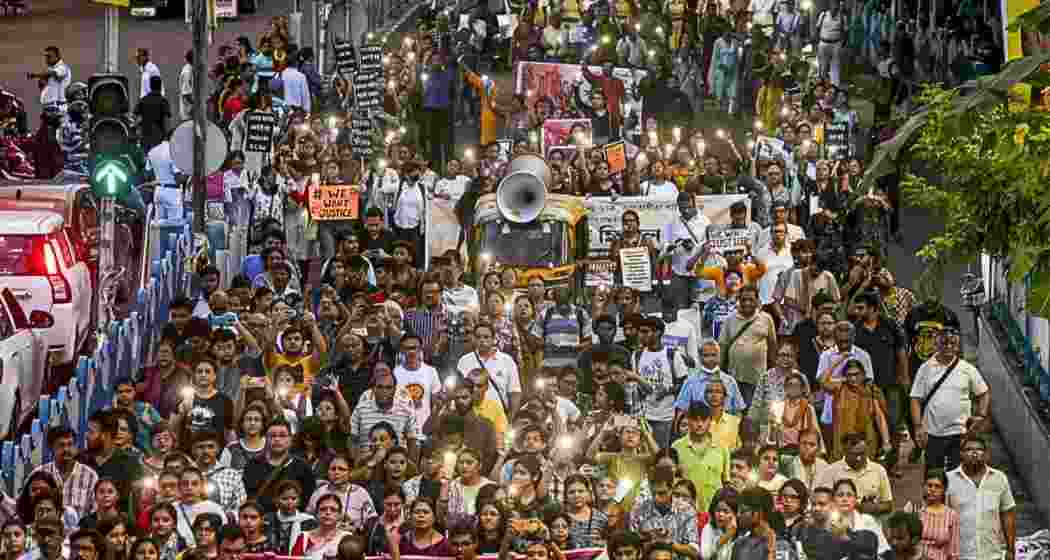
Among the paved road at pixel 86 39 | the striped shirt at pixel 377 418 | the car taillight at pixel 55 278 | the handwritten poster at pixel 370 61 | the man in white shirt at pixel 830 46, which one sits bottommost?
the striped shirt at pixel 377 418

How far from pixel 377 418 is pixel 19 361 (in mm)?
3745

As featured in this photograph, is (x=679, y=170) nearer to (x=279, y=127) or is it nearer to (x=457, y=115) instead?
(x=279, y=127)

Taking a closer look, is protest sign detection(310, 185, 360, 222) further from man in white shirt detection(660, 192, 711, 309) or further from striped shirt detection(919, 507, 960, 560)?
striped shirt detection(919, 507, 960, 560)

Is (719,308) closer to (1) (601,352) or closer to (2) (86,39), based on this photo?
(1) (601,352)

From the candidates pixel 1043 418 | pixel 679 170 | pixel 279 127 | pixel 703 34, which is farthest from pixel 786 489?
pixel 703 34

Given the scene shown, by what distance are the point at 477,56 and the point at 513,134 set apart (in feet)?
36.7

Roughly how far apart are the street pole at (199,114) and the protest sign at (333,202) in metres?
0.99

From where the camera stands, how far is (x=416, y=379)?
1961cm

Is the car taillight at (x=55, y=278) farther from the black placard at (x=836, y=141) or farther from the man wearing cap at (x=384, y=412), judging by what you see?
the black placard at (x=836, y=141)

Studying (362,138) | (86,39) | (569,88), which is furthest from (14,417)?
(86,39)

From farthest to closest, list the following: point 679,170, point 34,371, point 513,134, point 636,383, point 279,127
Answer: point 513,134
point 279,127
point 679,170
point 34,371
point 636,383

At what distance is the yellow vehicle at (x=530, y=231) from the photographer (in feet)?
82.8

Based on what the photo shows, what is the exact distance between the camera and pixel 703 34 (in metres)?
41.8

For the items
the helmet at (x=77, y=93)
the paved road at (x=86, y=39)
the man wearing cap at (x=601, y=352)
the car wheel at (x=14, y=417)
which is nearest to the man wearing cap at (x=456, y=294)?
the man wearing cap at (x=601, y=352)
